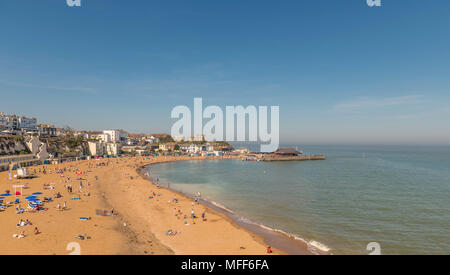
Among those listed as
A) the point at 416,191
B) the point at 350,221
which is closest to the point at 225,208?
the point at 350,221

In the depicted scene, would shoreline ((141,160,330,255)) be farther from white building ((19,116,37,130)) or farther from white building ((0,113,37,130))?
white building ((19,116,37,130))

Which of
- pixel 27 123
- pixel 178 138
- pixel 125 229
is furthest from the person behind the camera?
pixel 178 138

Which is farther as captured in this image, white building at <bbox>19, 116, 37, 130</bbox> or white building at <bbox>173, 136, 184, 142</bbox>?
white building at <bbox>173, 136, 184, 142</bbox>

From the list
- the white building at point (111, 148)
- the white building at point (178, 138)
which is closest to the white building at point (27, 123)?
the white building at point (111, 148)

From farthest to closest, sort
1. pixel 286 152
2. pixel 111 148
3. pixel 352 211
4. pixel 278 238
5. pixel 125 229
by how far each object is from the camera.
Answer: pixel 286 152, pixel 111 148, pixel 352 211, pixel 125 229, pixel 278 238

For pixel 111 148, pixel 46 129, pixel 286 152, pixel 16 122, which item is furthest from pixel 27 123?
pixel 286 152

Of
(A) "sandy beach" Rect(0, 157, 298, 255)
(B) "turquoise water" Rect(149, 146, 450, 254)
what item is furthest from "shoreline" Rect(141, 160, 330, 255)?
(B) "turquoise water" Rect(149, 146, 450, 254)

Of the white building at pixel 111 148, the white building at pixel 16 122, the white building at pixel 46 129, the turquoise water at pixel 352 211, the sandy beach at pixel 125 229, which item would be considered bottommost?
the turquoise water at pixel 352 211

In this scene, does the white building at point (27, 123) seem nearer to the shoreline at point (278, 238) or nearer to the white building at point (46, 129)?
the white building at point (46, 129)

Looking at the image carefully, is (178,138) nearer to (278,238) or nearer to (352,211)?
(352,211)

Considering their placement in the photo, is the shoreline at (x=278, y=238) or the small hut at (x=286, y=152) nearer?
the shoreline at (x=278, y=238)

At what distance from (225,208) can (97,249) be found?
14.7 m

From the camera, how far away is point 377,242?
677 inches

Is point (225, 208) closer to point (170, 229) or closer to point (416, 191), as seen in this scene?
point (170, 229)
